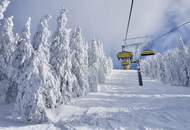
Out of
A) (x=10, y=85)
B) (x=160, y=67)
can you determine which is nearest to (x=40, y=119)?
(x=10, y=85)

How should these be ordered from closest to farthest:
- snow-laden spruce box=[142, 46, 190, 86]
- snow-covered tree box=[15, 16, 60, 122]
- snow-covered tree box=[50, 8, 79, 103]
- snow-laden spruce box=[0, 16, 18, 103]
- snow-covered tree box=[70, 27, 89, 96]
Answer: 1. snow-covered tree box=[15, 16, 60, 122]
2. snow-covered tree box=[50, 8, 79, 103]
3. snow-laden spruce box=[0, 16, 18, 103]
4. snow-covered tree box=[70, 27, 89, 96]
5. snow-laden spruce box=[142, 46, 190, 86]

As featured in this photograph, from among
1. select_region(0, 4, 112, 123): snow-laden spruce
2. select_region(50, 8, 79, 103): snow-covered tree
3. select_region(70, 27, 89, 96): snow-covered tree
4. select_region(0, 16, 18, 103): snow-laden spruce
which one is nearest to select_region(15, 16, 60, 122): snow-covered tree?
select_region(0, 4, 112, 123): snow-laden spruce

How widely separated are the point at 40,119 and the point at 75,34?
16750 millimetres

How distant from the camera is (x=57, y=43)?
2217cm

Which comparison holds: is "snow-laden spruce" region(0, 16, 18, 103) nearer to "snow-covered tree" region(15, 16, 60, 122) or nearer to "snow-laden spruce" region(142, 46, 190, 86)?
"snow-covered tree" region(15, 16, 60, 122)

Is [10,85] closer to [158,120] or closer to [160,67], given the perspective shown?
[158,120]

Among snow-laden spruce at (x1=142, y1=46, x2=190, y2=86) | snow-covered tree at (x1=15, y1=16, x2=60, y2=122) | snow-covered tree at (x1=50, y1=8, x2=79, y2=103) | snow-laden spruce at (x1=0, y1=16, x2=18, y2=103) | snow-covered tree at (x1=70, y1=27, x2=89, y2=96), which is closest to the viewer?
snow-covered tree at (x1=15, y1=16, x2=60, y2=122)

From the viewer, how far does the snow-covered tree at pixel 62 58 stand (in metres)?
21.1

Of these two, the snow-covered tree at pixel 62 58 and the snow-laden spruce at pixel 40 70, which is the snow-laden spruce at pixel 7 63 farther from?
the snow-covered tree at pixel 62 58

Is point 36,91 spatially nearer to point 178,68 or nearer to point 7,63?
point 7,63

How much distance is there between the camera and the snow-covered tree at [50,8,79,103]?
21.1m

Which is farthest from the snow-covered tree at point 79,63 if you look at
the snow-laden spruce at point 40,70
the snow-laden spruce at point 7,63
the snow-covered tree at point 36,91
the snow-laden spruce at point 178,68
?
the snow-laden spruce at point 178,68

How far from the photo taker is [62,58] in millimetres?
21547

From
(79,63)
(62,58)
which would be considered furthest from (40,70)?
(79,63)
